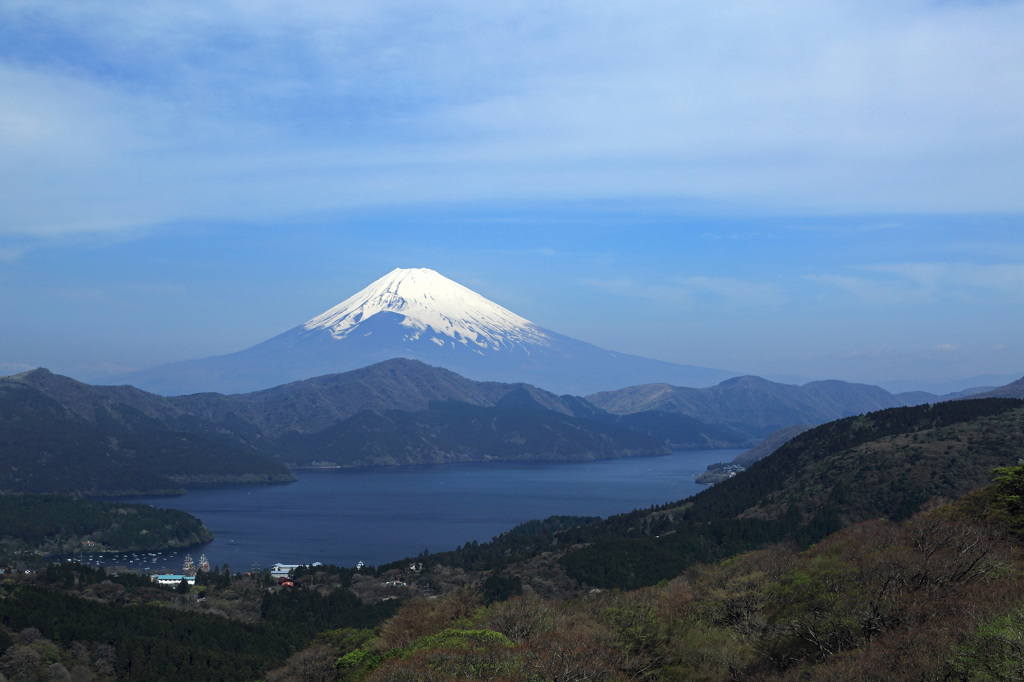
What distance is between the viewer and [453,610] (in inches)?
2501

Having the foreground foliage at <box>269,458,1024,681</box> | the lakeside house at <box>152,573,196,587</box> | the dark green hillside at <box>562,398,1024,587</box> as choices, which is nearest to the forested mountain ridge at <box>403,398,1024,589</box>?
the dark green hillside at <box>562,398,1024,587</box>

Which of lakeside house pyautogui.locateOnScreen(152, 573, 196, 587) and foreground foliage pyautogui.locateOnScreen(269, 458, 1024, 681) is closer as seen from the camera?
foreground foliage pyautogui.locateOnScreen(269, 458, 1024, 681)

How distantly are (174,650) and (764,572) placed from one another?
6744cm

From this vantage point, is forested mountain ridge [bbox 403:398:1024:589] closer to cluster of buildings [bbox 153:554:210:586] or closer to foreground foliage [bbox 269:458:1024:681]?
cluster of buildings [bbox 153:554:210:586]

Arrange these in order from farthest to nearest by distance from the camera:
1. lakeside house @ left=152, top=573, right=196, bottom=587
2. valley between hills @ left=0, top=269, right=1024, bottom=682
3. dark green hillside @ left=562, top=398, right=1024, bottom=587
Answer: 1. lakeside house @ left=152, top=573, right=196, bottom=587
2. dark green hillside @ left=562, top=398, right=1024, bottom=587
3. valley between hills @ left=0, top=269, right=1024, bottom=682

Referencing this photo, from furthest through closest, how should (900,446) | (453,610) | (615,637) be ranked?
(900,446), (453,610), (615,637)

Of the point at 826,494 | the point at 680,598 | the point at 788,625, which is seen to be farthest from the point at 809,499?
the point at 788,625

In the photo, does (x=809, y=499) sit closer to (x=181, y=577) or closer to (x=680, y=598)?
(x=680, y=598)

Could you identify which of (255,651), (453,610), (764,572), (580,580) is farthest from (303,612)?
(764,572)

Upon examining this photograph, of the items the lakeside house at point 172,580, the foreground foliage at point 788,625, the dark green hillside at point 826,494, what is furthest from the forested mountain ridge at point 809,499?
the foreground foliage at point 788,625

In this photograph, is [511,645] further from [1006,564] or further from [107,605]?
[107,605]

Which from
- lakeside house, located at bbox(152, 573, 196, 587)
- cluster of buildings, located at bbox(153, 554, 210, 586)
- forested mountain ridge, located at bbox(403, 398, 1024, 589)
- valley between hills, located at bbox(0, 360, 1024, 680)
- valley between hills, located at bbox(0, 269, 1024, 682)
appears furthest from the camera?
cluster of buildings, located at bbox(153, 554, 210, 586)

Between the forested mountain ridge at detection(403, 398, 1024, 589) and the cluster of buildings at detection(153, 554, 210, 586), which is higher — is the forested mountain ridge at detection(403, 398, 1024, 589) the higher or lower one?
the higher one

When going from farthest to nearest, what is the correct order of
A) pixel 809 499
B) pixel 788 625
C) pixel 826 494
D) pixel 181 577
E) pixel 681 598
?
pixel 809 499
pixel 181 577
pixel 826 494
pixel 681 598
pixel 788 625
